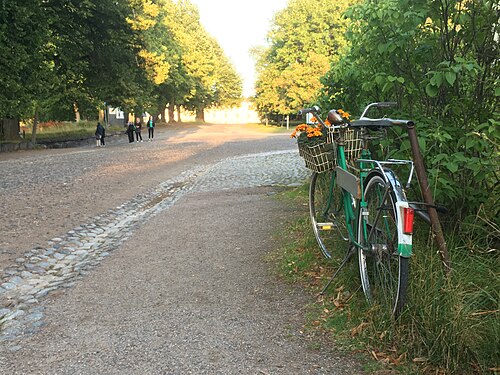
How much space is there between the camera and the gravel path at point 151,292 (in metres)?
3.05

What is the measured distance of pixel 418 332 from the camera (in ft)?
8.89

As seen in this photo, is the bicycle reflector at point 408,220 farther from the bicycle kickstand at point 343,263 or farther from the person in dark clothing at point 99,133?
the person in dark clothing at point 99,133

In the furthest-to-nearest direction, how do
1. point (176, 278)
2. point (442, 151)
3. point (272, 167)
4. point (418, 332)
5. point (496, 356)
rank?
point (272, 167), point (176, 278), point (442, 151), point (418, 332), point (496, 356)

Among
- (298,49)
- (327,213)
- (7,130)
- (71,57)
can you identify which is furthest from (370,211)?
(298,49)

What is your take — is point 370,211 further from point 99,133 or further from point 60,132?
point 60,132

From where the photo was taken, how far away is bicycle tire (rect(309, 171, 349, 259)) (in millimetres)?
4434

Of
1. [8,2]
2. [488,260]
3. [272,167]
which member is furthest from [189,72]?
[488,260]

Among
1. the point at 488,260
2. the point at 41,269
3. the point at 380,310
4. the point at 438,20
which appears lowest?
the point at 41,269

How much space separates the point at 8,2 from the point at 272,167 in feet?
45.9

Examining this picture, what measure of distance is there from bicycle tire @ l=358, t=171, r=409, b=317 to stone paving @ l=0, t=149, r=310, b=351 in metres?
2.56

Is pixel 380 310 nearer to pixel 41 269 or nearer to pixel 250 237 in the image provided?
pixel 250 237

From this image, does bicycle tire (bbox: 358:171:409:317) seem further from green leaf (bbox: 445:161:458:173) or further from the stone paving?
the stone paving

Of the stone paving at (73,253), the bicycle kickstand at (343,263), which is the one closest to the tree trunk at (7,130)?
the stone paving at (73,253)

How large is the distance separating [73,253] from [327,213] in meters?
3.29
